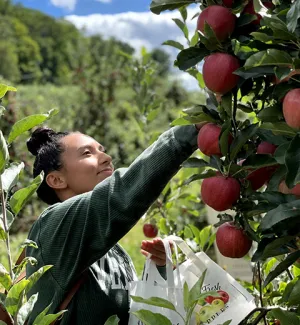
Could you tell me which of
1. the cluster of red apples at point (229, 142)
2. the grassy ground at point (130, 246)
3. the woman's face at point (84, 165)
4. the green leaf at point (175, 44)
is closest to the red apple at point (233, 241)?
the cluster of red apples at point (229, 142)

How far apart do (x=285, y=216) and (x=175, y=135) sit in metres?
0.47

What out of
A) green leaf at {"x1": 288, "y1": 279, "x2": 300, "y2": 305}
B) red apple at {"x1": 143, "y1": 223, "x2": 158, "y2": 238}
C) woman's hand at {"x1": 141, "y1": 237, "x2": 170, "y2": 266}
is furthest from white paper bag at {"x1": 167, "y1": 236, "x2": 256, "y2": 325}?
red apple at {"x1": 143, "y1": 223, "x2": 158, "y2": 238}

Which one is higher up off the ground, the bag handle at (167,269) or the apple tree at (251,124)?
the apple tree at (251,124)

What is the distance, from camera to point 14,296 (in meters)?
1.09

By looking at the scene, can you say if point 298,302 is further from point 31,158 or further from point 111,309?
point 31,158

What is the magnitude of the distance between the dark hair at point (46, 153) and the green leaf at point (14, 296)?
78 cm

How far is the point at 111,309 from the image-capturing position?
1.63m

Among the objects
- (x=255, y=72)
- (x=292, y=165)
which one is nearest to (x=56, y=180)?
(x=255, y=72)

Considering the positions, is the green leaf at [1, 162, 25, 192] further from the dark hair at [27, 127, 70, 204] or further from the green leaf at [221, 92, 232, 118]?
the dark hair at [27, 127, 70, 204]

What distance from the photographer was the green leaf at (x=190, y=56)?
44.0 inches

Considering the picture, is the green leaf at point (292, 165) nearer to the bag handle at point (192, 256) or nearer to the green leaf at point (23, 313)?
the green leaf at point (23, 313)

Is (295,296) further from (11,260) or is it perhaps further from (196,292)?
(11,260)

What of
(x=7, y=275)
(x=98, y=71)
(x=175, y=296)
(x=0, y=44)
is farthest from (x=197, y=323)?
(x=0, y=44)

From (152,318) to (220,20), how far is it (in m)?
0.50
